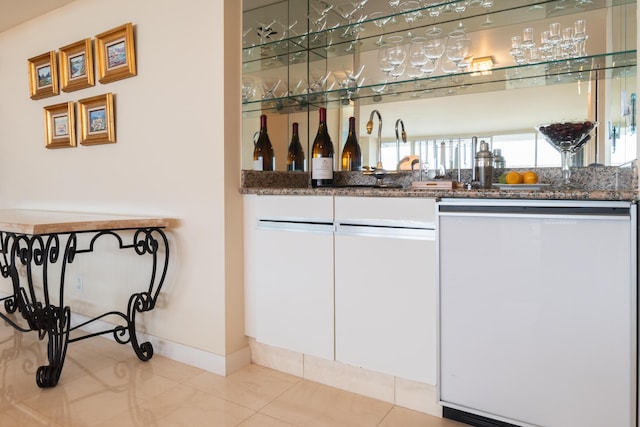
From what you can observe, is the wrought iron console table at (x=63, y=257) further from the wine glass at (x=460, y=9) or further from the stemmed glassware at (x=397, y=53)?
the wine glass at (x=460, y=9)

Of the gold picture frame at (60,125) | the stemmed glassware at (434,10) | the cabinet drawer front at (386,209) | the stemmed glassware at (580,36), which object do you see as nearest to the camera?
the cabinet drawer front at (386,209)

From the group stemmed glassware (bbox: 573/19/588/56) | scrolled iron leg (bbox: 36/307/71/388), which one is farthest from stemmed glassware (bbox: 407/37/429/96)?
scrolled iron leg (bbox: 36/307/71/388)

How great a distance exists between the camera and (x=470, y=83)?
2.11 m

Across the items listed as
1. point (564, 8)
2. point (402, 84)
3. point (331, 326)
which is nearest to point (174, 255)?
point (331, 326)

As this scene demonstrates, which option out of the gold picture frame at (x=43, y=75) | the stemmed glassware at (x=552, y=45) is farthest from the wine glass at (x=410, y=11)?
the gold picture frame at (x=43, y=75)

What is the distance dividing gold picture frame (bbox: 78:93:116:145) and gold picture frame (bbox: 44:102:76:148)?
0.13 metres

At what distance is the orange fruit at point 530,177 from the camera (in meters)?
1.89

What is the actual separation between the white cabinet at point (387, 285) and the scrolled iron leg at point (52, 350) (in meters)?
1.35

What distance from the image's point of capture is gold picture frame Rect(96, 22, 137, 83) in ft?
8.14

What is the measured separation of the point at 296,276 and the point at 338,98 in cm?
107

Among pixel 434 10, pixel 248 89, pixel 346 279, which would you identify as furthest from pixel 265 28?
pixel 346 279

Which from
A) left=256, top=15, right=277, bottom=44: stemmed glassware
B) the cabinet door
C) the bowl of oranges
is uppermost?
left=256, top=15, right=277, bottom=44: stemmed glassware

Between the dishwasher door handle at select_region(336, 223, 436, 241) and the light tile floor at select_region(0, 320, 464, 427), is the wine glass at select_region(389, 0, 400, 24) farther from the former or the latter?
the light tile floor at select_region(0, 320, 464, 427)

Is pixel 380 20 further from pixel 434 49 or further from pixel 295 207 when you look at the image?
pixel 295 207
